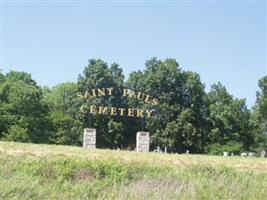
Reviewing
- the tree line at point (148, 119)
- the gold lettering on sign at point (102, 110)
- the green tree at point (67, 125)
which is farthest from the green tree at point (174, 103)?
the green tree at point (67, 125)

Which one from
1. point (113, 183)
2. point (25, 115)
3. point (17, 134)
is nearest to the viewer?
point (113, 183)

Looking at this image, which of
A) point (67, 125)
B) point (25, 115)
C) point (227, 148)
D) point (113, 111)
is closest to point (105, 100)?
point (113, 111)

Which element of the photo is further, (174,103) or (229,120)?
(229,120)

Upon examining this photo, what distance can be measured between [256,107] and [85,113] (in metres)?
18.8

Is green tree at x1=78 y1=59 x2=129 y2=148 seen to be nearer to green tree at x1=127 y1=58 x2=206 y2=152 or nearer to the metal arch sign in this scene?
the metal arch sign

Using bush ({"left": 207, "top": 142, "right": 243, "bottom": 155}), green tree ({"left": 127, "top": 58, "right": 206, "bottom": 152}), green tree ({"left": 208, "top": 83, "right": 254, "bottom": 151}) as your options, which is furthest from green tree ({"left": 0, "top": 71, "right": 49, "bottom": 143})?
green tree ({"left": 208, "top": 83, "right": 254, "bottom": 151})

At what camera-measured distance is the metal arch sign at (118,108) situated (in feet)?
181

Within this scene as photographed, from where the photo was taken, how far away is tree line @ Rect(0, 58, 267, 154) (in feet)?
172

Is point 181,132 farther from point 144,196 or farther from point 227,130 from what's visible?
point 144,196

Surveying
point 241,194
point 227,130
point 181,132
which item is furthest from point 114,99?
point 241,194

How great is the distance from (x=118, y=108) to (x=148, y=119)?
342 centimetres

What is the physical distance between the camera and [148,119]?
2287 inches

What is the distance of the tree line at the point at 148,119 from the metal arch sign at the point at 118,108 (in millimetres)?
542

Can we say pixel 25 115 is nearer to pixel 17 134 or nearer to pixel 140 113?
pixel 17 134
